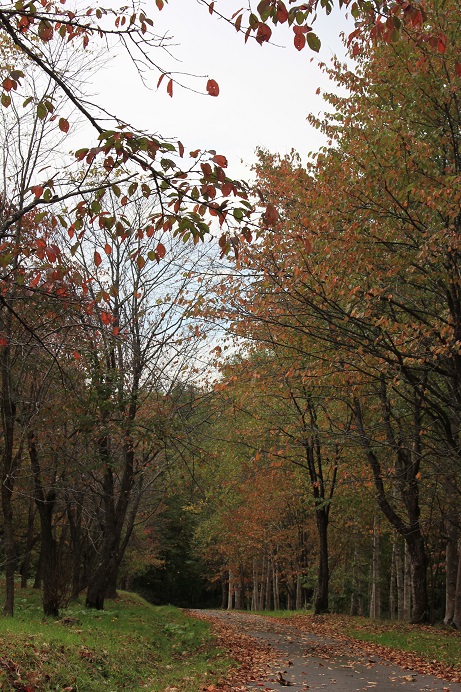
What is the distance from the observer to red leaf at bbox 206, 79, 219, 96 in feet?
11.7

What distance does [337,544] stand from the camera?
91.2 ft

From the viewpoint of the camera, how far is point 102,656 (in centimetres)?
778

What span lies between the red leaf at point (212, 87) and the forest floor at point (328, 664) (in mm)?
6494

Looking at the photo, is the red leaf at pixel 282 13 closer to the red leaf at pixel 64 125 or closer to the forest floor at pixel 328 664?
the red leaf at pixel 64 125

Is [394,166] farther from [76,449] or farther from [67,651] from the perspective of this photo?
[76,449]

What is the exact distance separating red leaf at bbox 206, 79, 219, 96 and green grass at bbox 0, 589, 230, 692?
526cm

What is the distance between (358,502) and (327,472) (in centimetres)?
140

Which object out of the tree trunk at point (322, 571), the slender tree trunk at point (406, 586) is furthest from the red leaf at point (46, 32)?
the slender tree trunk at point (406, 586)

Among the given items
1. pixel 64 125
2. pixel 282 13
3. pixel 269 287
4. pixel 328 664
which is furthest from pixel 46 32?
pixel 328 664

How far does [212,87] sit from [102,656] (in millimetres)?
7107

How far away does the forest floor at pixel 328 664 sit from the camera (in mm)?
7969

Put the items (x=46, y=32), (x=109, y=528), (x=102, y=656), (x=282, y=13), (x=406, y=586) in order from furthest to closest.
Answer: (x=406, y=586), (x=109, y=528), (x=102, y=656), (x=46, y=32), (x=282, y=13)

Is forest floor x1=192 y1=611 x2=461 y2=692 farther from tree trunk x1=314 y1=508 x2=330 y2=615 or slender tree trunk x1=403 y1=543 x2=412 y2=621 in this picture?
slender tree trunk x1=403 y1=543 x2=412 y2=621

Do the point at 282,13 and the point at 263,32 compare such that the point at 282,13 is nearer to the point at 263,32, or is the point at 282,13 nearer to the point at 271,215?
the point at 263,32
